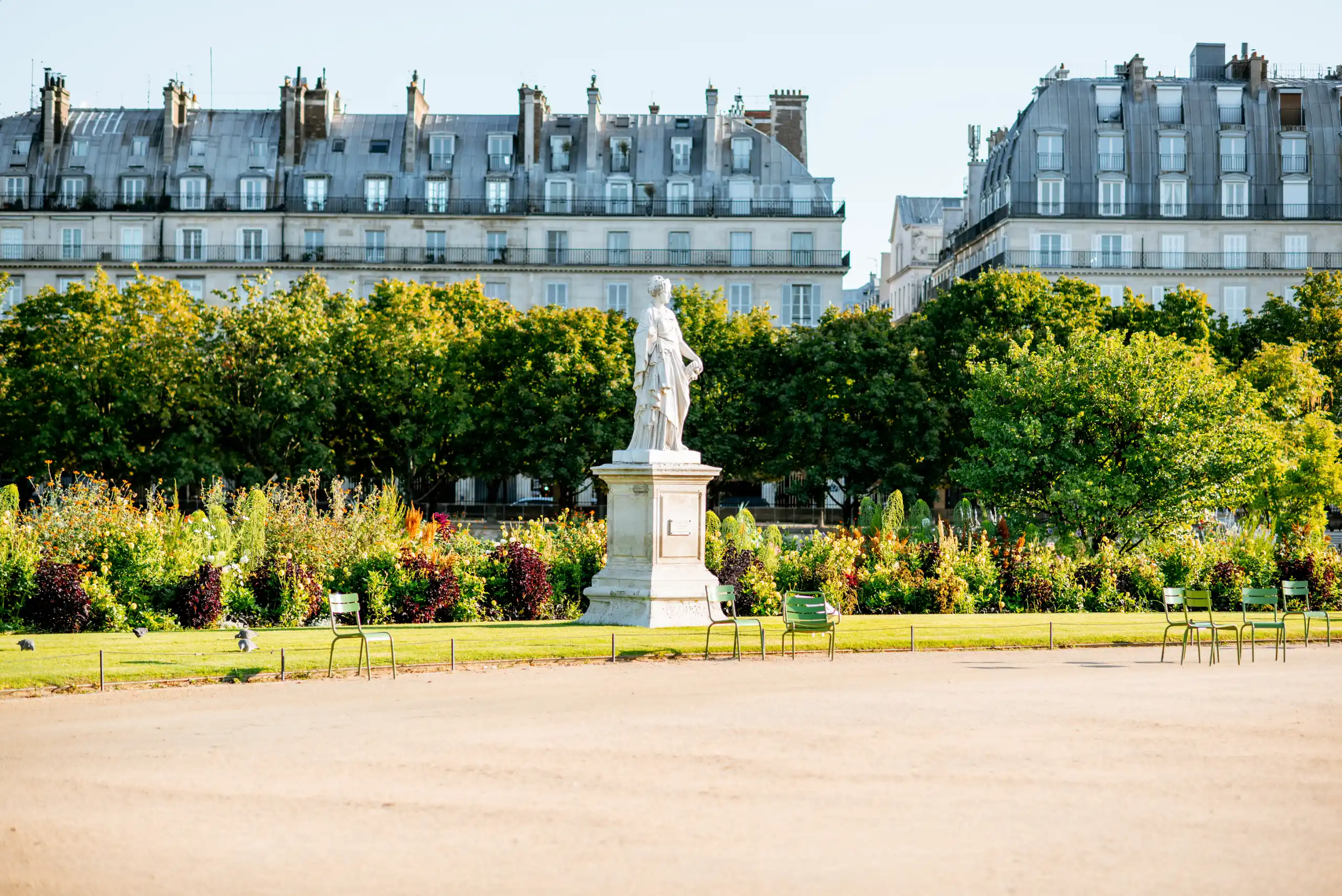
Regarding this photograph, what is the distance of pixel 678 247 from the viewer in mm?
66812

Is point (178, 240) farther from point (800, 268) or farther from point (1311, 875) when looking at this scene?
point (1311, 875)

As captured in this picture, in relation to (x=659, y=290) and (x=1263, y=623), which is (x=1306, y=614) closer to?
(x=1263, y=623)

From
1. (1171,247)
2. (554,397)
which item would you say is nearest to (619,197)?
(554,397)

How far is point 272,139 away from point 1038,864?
6464cm

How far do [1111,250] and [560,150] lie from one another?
23.4 metres

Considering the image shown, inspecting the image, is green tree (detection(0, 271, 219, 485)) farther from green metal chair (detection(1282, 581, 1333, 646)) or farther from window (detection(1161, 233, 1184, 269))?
window (detection(1161, 233, 1184, 269))

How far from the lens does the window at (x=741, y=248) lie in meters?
66.6

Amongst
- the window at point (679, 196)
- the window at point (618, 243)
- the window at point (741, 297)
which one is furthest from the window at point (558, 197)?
the window at point (741, 297)

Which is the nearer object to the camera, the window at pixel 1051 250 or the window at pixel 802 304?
the window at pixel 1051 250

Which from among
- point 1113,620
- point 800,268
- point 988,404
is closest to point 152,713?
point 1113,620

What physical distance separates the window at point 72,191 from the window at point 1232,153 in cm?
4759

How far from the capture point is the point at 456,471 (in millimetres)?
54594

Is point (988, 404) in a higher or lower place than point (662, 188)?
lower

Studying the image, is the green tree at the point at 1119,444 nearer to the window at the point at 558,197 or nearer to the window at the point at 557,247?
the window at the point at 557,247
